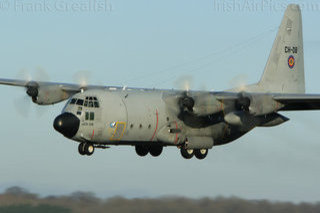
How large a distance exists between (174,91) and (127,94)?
8.01 ft

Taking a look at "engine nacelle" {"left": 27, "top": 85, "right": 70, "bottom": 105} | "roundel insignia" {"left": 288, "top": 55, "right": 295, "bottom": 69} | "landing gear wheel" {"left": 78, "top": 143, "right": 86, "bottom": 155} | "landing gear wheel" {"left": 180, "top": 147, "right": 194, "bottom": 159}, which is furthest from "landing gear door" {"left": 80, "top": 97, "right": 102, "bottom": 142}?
"roundel insignia" {"left": 288, "top": 55, "right": 295, "bottom": 69}

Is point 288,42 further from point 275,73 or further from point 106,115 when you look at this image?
point 106,115

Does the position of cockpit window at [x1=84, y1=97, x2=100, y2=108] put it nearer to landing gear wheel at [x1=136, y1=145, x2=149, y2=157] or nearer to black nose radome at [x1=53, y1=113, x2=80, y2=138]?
black nose radome at [x1=53, y1=113, x2=80, y2=138]

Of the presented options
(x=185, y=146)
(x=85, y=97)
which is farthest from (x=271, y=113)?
(x=85, y=97)

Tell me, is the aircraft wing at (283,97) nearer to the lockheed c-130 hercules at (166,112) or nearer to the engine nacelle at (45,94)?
the lockheed c-130 hercules at (166,112)

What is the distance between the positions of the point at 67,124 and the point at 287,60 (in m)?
12.3

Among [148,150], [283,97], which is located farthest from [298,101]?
[148,150]

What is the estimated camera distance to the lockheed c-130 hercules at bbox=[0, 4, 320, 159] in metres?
25.7

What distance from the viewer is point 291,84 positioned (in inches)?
1264

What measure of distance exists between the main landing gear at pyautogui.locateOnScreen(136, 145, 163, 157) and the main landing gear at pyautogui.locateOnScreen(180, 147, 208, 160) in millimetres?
1001

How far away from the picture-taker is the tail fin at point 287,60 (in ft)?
104

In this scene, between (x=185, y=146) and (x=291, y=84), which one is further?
(x=291, y=84)

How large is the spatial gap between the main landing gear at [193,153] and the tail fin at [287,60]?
14.3 feet

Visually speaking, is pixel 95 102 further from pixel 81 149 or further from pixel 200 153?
pixel 200 153
